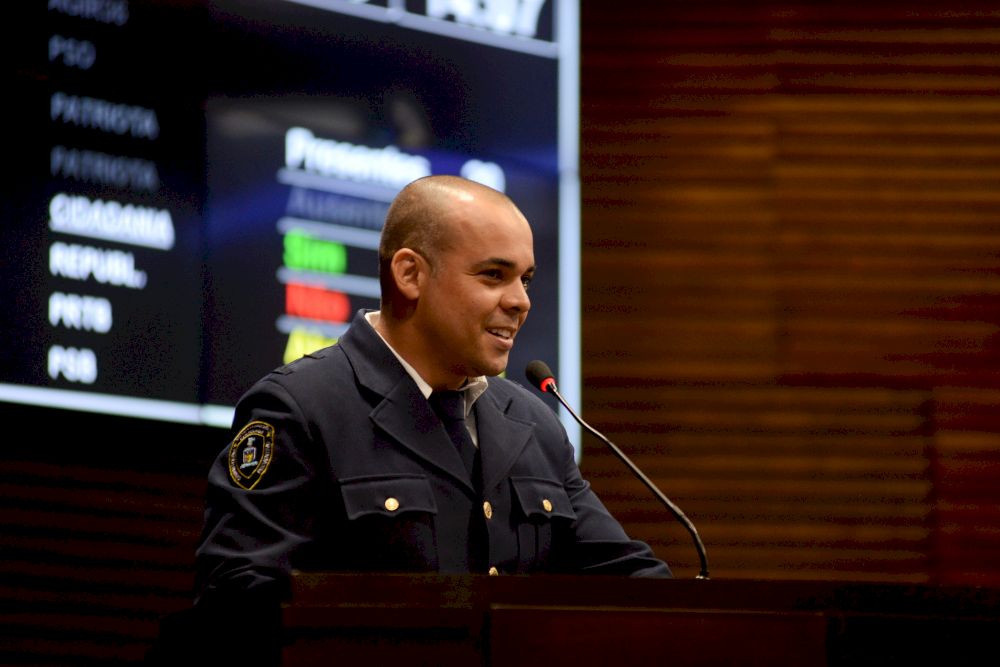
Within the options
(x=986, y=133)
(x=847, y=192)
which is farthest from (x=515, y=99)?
(x=986, y=133)

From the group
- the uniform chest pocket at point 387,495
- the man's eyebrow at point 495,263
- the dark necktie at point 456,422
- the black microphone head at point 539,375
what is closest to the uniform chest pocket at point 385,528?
the uniform chest pocket at point 387,495

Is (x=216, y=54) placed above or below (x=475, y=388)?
above

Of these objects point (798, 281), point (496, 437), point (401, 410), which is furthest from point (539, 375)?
point (798, 281)

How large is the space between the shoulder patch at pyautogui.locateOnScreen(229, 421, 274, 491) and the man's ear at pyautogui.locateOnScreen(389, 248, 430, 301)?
424mm

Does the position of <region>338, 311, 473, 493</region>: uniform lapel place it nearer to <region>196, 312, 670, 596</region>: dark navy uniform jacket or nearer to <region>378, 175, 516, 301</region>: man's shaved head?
<region>196, 312, 670, 596</region>: dark navy uniform jacket

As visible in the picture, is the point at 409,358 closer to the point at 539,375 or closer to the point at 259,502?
the point at 539,375

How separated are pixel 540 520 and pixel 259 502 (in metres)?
0.59

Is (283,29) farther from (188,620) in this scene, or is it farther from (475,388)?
(188,620)

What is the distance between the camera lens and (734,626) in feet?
6.26

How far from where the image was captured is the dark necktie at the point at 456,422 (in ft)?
8.70

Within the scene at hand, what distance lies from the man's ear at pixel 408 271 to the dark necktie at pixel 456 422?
19 centimetres

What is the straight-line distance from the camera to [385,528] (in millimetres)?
2408

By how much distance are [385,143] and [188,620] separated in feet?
8.11

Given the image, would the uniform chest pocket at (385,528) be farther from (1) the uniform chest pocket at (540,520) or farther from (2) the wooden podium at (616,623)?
(2) the wooden podium at (616,623)
